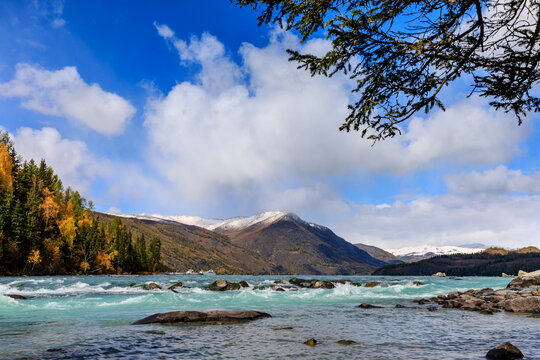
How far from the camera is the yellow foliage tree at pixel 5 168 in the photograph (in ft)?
270

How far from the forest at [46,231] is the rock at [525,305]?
87198 millimetres

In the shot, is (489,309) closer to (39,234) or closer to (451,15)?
(451,15)

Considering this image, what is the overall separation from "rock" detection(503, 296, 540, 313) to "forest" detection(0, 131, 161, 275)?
286 feet

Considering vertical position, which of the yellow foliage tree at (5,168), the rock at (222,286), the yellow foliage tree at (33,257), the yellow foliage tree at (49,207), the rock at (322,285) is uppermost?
the yellow foliage tree at (5,168)

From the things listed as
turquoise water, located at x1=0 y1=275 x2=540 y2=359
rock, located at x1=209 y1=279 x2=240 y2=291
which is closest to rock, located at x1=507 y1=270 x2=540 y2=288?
rock, located at x1=209 y1=279 x2=240 y2=291

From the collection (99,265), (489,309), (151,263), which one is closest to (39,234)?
(99,265)

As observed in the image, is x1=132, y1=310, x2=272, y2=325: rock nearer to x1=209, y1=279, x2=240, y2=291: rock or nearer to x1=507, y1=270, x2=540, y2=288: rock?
x1=209, y1=279, x2=240, y2=291: rock

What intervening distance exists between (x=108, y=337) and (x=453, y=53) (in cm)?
1330

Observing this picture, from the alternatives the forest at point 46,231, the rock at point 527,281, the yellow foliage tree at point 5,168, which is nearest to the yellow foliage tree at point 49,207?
the forest at point 46,231

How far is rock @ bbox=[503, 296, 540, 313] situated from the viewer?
20.1 metres

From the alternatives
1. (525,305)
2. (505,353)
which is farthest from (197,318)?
(525,305)

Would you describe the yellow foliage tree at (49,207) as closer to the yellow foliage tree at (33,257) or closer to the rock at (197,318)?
the yellow foliage tree at (33,257)

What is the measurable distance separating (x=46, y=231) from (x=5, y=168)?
59.3 feet

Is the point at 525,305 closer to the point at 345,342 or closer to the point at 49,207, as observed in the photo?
the point at 345,342
